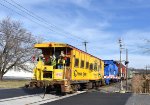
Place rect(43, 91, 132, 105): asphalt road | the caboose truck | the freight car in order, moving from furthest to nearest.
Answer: the freight car
the caboose truck
rect(43, 91, 132, 105): asphalt road

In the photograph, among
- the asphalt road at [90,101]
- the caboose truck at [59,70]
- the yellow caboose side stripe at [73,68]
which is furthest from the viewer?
the yellow caboose side stripe at [73,68]

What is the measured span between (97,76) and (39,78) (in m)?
13.6

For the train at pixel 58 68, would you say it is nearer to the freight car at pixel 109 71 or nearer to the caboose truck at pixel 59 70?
the caboose truck at pixel 59 70

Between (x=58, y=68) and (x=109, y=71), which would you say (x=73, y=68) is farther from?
(x=109, y=71)

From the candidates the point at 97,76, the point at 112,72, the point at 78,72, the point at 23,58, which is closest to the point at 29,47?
the point at 23,58

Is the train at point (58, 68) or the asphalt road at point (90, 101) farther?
the train at point (58, 68)

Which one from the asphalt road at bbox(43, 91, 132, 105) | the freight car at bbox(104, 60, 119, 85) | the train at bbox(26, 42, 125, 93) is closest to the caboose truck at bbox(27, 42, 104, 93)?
the train at bbox(26, 42, 125, 93)

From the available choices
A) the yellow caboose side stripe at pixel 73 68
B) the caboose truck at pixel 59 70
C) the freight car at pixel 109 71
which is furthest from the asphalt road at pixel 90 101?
the freight car at pixel 109 71

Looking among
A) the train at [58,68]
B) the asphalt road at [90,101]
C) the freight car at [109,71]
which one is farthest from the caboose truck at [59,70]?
the freight car at [109,71]

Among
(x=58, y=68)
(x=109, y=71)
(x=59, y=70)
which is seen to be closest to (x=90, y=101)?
(x=59, y=70)

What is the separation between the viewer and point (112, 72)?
5197cm

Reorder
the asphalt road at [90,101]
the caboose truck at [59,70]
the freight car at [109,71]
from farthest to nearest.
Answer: the freight car at [109,71]
the caboose truck at [59,70]
the asphalt road at [90,101]

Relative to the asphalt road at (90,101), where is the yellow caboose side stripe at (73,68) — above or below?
above

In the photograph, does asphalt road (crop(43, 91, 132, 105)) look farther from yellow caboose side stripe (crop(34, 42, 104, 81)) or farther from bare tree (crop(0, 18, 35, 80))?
bare tree (crop(0, 18, 35, 80))
